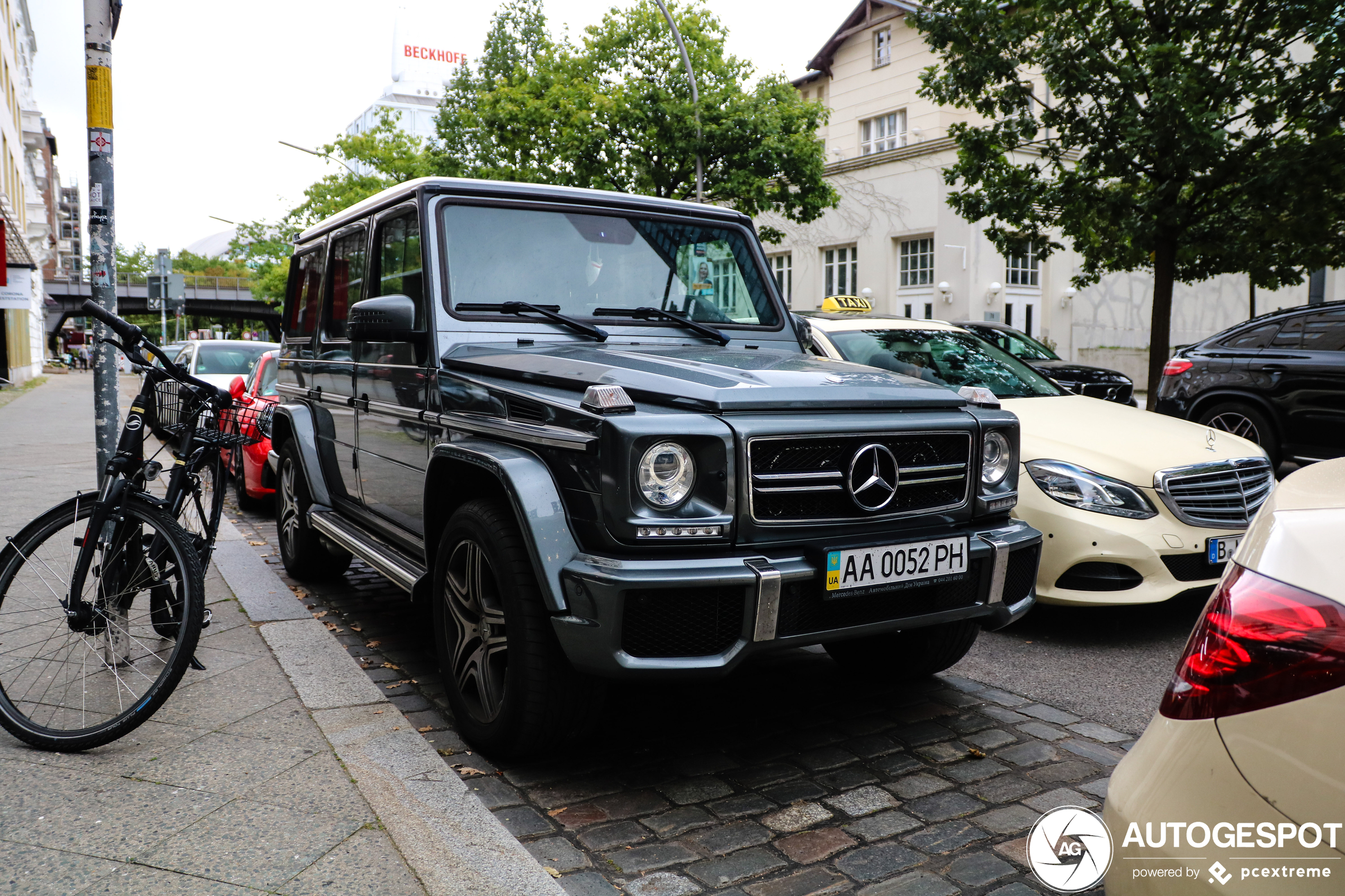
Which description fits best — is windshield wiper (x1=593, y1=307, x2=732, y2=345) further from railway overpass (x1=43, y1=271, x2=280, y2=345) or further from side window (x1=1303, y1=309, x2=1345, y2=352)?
railway overpass (x1=43, y1=271, x2=280, y2=345)

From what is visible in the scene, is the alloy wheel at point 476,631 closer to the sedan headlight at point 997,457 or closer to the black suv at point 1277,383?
the sedan headlight at point 997,457

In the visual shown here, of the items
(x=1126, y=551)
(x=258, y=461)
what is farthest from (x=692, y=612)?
(x=258, y=461)

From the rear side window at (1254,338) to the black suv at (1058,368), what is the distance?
86.3 inches

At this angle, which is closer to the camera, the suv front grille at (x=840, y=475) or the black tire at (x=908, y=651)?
the suv front grille at (x=840, y=475)

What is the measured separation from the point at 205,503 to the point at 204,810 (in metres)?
1.51

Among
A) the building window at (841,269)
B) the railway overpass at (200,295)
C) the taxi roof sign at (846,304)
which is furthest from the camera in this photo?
the railway overpass at (200,295)

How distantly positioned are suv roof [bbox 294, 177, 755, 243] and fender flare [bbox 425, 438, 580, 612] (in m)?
1.22

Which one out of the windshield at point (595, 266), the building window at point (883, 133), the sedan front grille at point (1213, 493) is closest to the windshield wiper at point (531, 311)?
the windshield at point (595, 266)


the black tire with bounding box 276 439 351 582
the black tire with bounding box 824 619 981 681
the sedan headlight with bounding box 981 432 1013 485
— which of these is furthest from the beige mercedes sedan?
the black tire with bounding box 276 439 351 582

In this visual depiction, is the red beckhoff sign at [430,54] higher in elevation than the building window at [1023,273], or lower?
higher

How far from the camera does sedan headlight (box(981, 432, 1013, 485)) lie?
359 cm

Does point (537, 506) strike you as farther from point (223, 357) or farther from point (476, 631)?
point (223, 357)

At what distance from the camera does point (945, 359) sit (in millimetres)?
6527

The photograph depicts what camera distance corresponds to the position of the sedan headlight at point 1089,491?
4.73m
